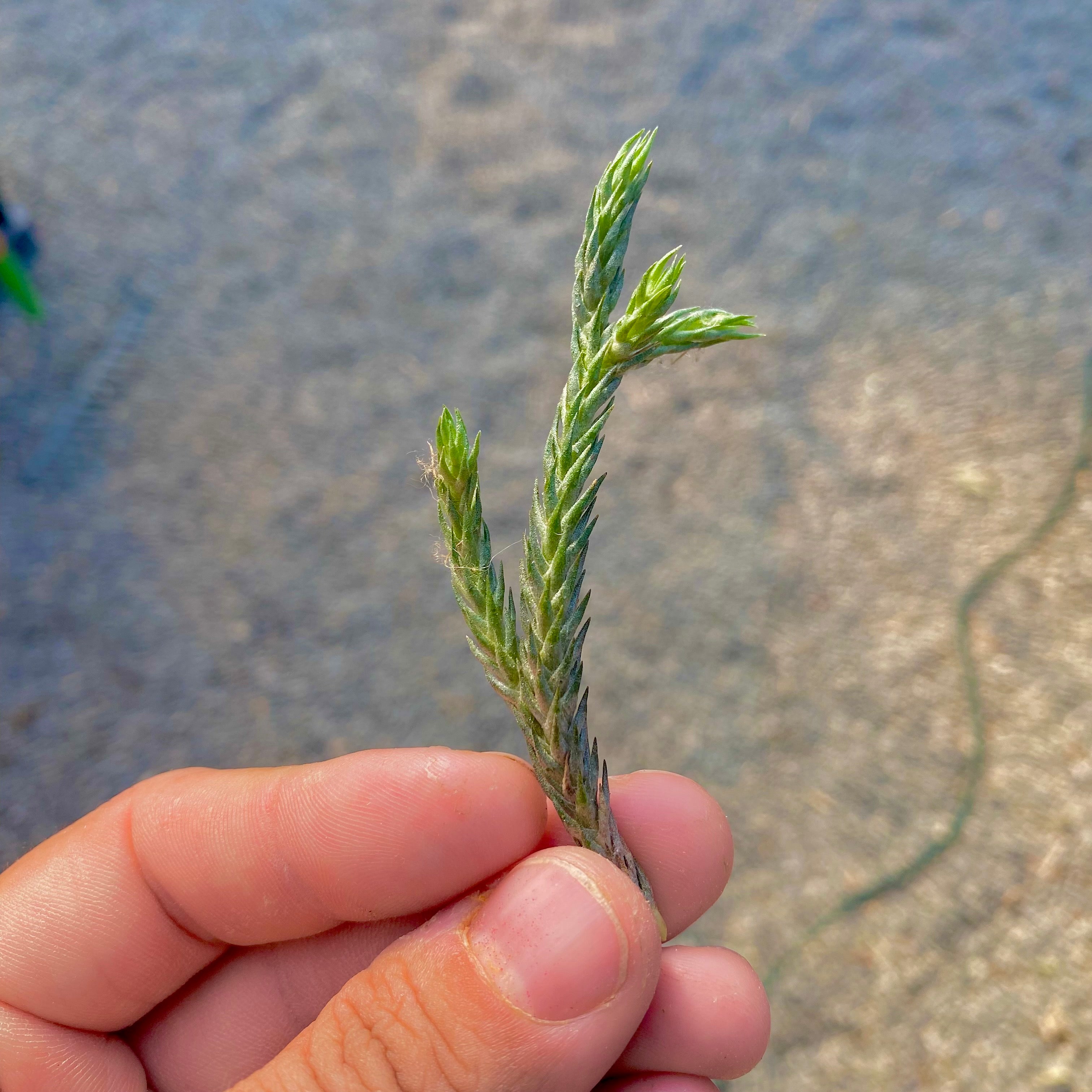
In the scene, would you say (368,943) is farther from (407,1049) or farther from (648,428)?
(648,428)

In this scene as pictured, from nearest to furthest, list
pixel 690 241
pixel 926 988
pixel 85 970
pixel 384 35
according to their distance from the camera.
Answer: pixel 85 970
pixel 926 988
pixel 690 241
pixel 384 35

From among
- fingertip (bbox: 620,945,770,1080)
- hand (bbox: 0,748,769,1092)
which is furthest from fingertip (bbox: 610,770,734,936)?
fingertip (bbox: 620,945,770,1080)

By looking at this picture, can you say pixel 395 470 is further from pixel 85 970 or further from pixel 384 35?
pixel 384 35

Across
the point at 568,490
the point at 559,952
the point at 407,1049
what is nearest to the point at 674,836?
the point at 559,952

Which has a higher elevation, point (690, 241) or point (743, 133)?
point (743, 133)

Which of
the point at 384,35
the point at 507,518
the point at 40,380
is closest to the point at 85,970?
the point at 507,518

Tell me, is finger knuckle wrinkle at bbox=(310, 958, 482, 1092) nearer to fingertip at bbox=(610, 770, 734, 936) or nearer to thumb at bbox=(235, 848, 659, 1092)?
thumb at bbox=(235, 848, 659, 1092)

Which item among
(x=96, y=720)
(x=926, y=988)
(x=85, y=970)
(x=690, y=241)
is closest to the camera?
(x=85, y=970)
